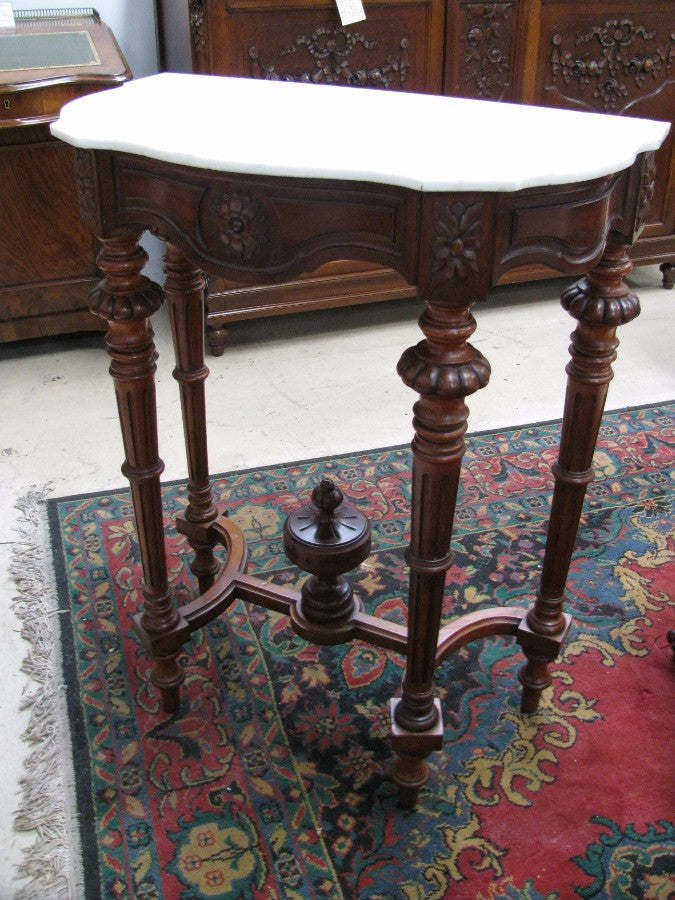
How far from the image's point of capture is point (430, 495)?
3.74 feet

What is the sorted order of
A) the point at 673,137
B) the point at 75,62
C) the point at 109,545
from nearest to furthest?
the point at 109,545 → the point at 75,62 → the point at 673,137

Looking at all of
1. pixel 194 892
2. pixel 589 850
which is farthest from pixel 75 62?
pixel 589 850

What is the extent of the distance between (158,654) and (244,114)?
32.7 inches

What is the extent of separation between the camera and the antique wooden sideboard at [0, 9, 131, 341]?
2254mm

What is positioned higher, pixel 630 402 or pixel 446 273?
pixel 446 273

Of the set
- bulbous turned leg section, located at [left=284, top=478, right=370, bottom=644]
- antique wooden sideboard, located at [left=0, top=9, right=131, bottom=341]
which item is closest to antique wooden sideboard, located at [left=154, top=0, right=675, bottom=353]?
antique wooden sideboard, located at [left=0, top=9, right=131, bottom=341]

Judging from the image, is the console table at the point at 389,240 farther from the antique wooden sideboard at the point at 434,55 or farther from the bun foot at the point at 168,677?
the antique wooden sideboard at the point at 434,55

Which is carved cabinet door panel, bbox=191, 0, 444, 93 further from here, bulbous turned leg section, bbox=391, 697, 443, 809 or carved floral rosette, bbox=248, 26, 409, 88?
bulbous turned leg section, bbox=391, 697, 443, 809

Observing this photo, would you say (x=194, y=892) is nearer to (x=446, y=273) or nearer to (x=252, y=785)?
(x=252, y=785)

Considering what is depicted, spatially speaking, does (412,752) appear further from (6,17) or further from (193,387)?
(6,17)

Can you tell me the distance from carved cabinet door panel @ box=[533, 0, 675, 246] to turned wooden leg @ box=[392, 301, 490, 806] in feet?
6.49

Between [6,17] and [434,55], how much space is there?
123 cm

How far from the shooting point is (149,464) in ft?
4.41

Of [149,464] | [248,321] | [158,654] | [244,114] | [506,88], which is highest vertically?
[244,114]
